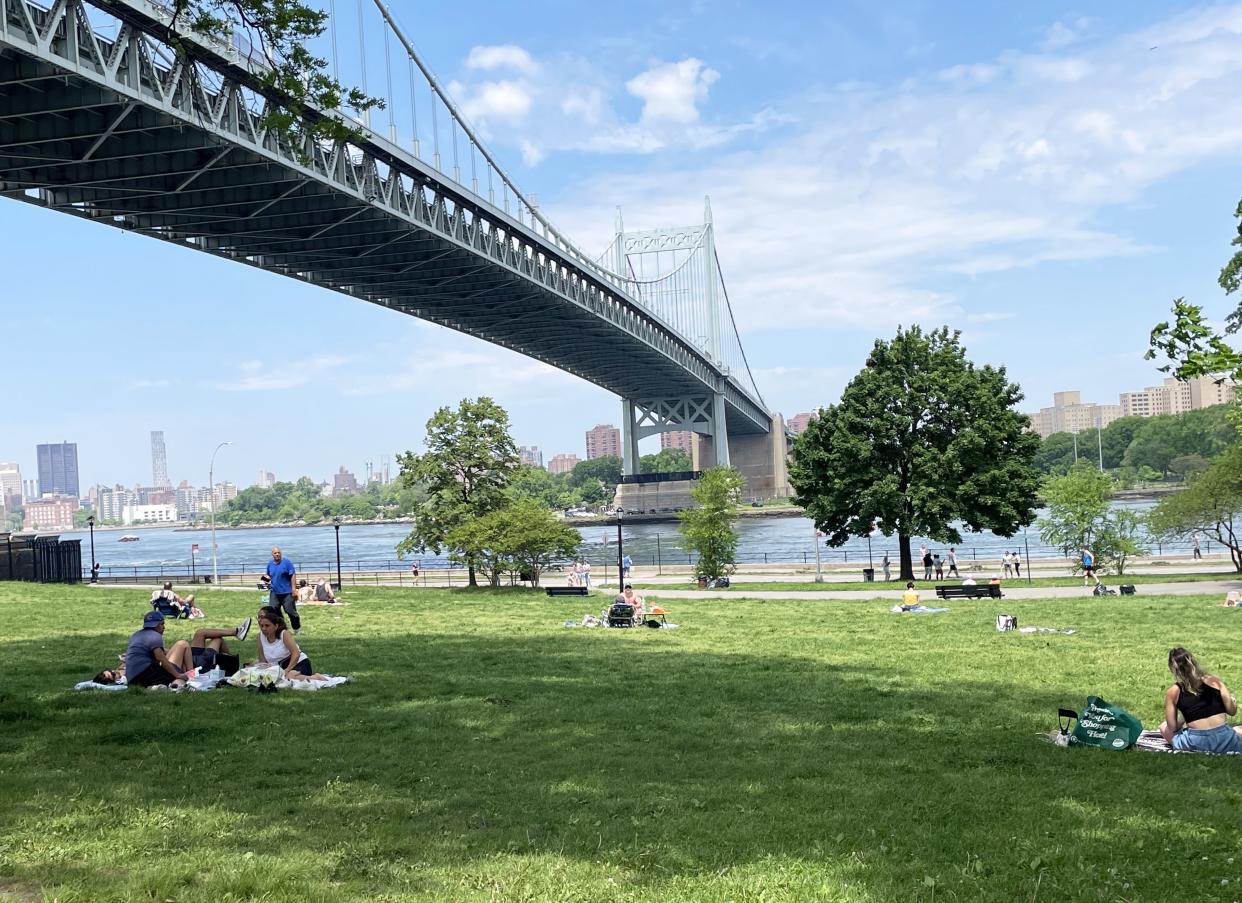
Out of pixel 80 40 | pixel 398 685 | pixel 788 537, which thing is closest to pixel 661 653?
pixel 398 685

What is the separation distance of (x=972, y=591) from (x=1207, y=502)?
1180cm

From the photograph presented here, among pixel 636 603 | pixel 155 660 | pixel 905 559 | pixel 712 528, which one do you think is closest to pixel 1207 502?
pixel 905 559

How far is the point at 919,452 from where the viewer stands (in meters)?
31.5

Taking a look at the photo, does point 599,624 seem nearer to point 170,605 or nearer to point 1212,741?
point 170,605

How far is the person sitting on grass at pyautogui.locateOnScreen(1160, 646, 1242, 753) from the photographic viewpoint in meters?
6.77

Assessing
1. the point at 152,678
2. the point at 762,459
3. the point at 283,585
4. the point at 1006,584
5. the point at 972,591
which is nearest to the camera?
the point at 152,678

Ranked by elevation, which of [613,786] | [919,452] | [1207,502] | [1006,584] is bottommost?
[1006,584]

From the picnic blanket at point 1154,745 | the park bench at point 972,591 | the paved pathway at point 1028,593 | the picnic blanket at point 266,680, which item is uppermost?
the picnic blanket at point 266,680

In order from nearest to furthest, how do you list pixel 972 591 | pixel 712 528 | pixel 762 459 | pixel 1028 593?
pixel 972 591 → pixel 1028 593 → pixel 712 528 → pixel 762 459

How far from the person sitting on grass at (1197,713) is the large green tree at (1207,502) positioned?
25.4 meters

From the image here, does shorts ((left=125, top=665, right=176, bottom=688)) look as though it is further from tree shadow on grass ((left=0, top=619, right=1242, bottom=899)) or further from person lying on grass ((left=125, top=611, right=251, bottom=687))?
tree shadow on grass ((left=0, top=619, right=1242, bottom=899))

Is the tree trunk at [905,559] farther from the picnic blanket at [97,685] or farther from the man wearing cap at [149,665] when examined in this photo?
the picnic blanket at [97,685]

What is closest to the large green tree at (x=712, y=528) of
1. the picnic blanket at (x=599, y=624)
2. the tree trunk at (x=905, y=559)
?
the tree trunk at (x=905, y=559)

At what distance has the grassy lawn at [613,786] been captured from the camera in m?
4.31
